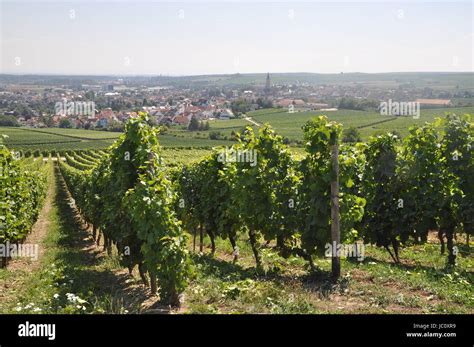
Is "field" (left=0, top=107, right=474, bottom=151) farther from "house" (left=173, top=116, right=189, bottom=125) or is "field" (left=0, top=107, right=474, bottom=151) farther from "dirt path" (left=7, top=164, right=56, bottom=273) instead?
"dirt path" (left=7, top=164, right=56, bottom=273)

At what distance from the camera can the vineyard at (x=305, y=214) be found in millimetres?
9266

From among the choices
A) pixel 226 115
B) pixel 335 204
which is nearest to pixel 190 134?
pixel 226 115

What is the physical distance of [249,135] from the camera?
13.9 meters

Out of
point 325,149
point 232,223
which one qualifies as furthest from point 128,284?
point 325,149

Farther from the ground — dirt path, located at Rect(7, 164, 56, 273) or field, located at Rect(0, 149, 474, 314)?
field, located at Rect(0, 149, 474, 314)

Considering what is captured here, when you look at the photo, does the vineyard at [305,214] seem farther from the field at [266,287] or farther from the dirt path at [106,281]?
the dirt path at [106,281]

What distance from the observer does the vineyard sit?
30.4ft

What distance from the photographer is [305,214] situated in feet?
39.9

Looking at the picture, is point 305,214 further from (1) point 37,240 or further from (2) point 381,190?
(1) point 37,240

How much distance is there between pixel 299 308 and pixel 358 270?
4.25 m

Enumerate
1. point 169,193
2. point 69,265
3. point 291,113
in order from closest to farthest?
point 169,193, point 69,265, point 291,113

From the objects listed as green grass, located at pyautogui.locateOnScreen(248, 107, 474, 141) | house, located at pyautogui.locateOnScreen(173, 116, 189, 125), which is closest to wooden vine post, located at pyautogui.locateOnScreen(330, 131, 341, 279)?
green grass, located at pyautogui.locateOnScreen(248, 107, 474, 141)
